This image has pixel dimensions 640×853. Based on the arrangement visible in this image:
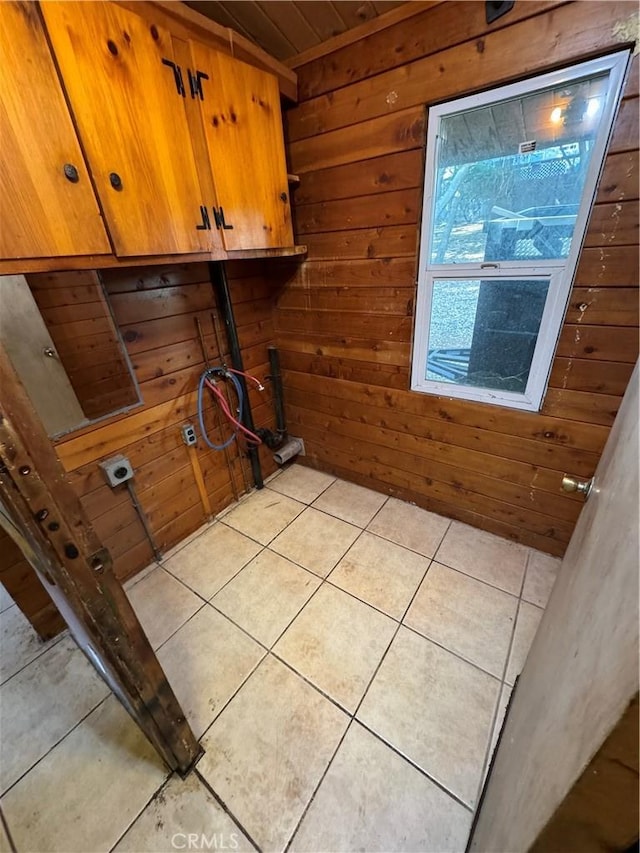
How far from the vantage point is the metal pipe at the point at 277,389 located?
7.39 feet

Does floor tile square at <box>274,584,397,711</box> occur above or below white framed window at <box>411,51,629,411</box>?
below

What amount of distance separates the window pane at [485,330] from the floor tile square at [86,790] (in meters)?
1.96

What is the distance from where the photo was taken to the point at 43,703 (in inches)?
50.3

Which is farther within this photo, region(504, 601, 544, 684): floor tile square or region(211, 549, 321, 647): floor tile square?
region(211, 549, 321, 647): floor tile square

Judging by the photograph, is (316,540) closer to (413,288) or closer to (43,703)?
(43,703)

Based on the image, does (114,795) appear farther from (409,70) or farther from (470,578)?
(409,70)

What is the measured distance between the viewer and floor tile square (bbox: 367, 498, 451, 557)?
187 cm

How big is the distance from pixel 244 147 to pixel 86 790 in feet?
7.81

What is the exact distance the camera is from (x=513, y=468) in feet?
5.52

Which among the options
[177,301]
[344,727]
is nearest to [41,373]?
[177,301]

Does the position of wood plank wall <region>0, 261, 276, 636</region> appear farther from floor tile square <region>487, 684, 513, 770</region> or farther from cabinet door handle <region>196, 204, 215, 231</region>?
floor tile square <region>487, 684, 513, 770</region>

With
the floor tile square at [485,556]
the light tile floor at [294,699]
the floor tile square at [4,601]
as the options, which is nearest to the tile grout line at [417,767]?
the light tile floor at [294,699]

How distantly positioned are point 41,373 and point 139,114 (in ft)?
3.30

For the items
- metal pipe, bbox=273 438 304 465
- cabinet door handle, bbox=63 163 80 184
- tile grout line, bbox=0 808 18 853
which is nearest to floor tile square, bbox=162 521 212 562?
metal pipe, bbox=273 438 304 465
